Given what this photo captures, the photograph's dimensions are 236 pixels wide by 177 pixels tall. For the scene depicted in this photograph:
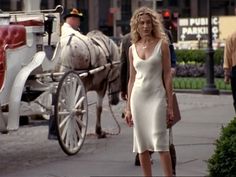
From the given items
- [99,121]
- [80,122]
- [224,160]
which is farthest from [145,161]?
[99,121]

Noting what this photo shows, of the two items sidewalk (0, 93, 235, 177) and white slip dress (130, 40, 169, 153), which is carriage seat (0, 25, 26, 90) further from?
white slip dress (130, 40, 169, 153)

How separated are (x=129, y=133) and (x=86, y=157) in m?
2.91

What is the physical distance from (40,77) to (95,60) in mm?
1951

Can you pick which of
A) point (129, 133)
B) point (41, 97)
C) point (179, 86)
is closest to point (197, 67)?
point (179, 86)

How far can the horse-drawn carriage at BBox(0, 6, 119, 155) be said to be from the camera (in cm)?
981

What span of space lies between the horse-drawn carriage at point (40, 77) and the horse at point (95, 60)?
1.2 inches

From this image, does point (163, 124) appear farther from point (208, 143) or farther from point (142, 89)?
point (208, 143)

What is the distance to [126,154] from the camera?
10930 mm

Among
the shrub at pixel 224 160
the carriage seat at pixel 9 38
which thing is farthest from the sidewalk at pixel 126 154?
the carriage seat at pixel 9 38

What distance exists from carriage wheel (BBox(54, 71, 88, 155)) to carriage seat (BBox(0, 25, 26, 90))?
1.00 meters

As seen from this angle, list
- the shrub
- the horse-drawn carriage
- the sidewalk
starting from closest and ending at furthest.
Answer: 1. the shrub
2. the sidewalk
3. the horse-drawn carriage

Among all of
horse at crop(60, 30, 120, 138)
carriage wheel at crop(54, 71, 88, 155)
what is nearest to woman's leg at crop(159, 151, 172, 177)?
carriage wheel at crop(54, 71, 88, 155)

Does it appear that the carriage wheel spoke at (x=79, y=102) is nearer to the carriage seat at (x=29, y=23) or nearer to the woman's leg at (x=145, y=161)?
the carriage seat at (x=29, y=23)

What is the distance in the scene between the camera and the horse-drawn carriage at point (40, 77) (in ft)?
32.2
